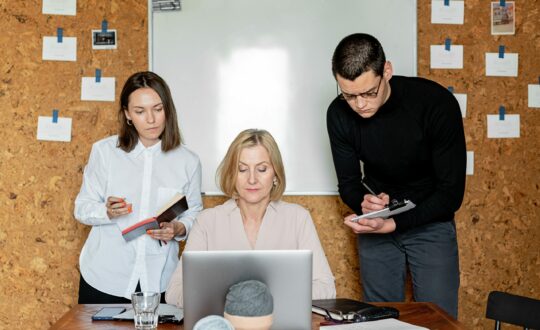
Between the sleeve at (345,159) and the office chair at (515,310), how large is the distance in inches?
34.3

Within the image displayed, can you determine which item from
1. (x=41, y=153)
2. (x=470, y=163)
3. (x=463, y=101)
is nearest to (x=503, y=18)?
(x=463, y=101)

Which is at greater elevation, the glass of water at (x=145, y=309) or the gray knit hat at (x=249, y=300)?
the gray knit hat at (x=249, y=300)

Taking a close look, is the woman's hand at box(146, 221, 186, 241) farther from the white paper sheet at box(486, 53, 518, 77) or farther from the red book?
the white paper sheet at box(486, 53, 518, 77)

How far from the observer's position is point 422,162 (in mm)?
2543

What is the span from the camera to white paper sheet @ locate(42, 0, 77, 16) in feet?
10.7

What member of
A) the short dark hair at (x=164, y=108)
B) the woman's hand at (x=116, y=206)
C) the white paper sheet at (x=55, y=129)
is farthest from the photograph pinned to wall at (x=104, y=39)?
the woman's hand at (x=116, y=206)

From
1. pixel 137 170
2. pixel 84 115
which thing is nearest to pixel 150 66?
pixel 84 115

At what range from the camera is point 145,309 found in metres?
1.65

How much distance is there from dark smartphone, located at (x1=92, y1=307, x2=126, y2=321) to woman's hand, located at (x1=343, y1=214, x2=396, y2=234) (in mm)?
937

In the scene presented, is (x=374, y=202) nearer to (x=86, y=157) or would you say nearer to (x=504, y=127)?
(x=504, y=127)

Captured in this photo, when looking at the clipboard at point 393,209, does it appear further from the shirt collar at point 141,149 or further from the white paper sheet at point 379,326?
the shirt collar at point 141,149

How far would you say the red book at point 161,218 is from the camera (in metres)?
2.30

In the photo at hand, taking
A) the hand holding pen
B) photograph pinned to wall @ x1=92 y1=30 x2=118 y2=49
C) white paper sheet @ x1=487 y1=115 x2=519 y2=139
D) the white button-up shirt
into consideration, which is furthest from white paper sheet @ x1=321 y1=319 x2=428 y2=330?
photograph pinned to wall @ x1=92 y1=30 x2=118 y2=49

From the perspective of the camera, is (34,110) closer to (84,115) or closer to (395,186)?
(84,115)
